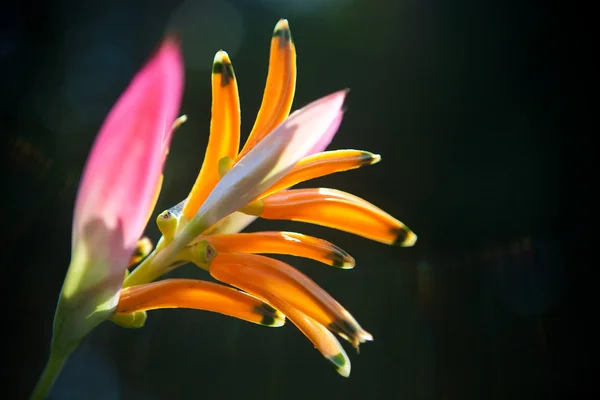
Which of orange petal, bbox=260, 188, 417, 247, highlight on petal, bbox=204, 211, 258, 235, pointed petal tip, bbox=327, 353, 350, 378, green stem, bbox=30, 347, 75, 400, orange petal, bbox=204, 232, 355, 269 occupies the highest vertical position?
orange petal, bbox=260, 188, 417, 247

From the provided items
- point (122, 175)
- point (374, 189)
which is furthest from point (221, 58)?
point (374, 189)

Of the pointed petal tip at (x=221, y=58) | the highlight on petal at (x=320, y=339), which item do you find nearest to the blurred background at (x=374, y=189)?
the pointed petal tip at (x=221, y=58)

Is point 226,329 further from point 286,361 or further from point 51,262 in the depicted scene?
point 51,262

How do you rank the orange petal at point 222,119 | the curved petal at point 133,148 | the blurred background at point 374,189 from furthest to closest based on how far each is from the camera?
the blurred background at point 374,189 < the orange petal at point 222,119 < the curved petal at point 133,148

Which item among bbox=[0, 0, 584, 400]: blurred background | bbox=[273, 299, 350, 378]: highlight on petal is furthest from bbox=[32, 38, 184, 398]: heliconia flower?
bbox=[0, 0, 584, 400]: blurred background

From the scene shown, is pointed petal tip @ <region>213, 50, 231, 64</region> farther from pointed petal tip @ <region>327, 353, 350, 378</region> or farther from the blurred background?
the blurred background

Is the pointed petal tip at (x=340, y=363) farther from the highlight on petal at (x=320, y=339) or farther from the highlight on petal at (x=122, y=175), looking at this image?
the highlight on petal at (x=122, y=175)

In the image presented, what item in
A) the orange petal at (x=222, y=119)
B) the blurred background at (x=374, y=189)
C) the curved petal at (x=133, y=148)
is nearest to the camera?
the curved petal at (x=133, y=148)
